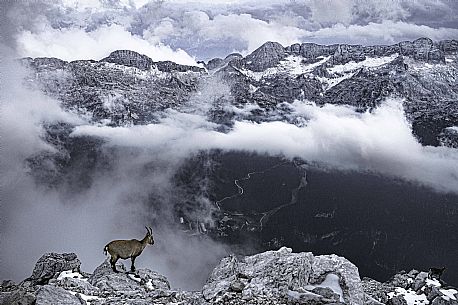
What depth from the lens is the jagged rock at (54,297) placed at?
26.8m

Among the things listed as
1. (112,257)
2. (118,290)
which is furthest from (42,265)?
(118,290)

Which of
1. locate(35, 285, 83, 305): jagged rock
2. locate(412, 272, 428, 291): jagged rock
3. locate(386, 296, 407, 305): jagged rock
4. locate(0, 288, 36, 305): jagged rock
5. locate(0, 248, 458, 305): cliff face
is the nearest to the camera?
locate(0, 288, 36, 305): jagged rock

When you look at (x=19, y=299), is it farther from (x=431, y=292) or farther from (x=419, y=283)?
(x=419, y=283)

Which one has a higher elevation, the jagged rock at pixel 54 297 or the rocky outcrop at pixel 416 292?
the jagged rock at pixel 54 297

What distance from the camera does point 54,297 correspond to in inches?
1088

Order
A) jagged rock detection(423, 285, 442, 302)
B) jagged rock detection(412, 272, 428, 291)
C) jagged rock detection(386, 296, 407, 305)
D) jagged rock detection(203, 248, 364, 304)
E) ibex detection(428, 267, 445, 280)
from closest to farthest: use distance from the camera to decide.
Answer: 1. jagged rock detection(203, 248, 364, 304)
2. jagged rock detection(386, 296, 407, 305)
3. jagged rock detection(423, 285, 442, 302)
4. jagged rock detection(412, 272, 428, 291)
5. ibex detection(428, 267, 445, 280)

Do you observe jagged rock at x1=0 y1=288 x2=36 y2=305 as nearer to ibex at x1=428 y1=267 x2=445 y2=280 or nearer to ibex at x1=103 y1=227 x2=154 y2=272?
ibex at x1=103 y1=227 x2=154 y2=272

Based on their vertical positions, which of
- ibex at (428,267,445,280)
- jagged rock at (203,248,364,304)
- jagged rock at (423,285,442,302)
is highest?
jagged rock at (203,248,364,304)

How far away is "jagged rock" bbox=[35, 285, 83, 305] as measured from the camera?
26.8 meters

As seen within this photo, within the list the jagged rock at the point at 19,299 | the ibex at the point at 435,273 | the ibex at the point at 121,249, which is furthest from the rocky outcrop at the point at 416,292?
the jagged rock at the point at 19,299

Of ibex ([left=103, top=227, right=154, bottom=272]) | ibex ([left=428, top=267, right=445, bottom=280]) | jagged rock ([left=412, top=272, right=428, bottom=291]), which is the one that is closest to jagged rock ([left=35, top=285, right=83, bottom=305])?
ibex ([left=103, top=227, right=154, bottom=272])

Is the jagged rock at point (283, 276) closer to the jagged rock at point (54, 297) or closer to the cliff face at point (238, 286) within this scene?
the cliff face at point (238, 286)

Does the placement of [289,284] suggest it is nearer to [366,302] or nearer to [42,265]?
[366,302]

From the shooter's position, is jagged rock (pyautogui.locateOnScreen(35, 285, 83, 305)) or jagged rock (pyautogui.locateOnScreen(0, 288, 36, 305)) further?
jagged rock (pyautogui.locateOnScreen(35, 285, 83, 305))
